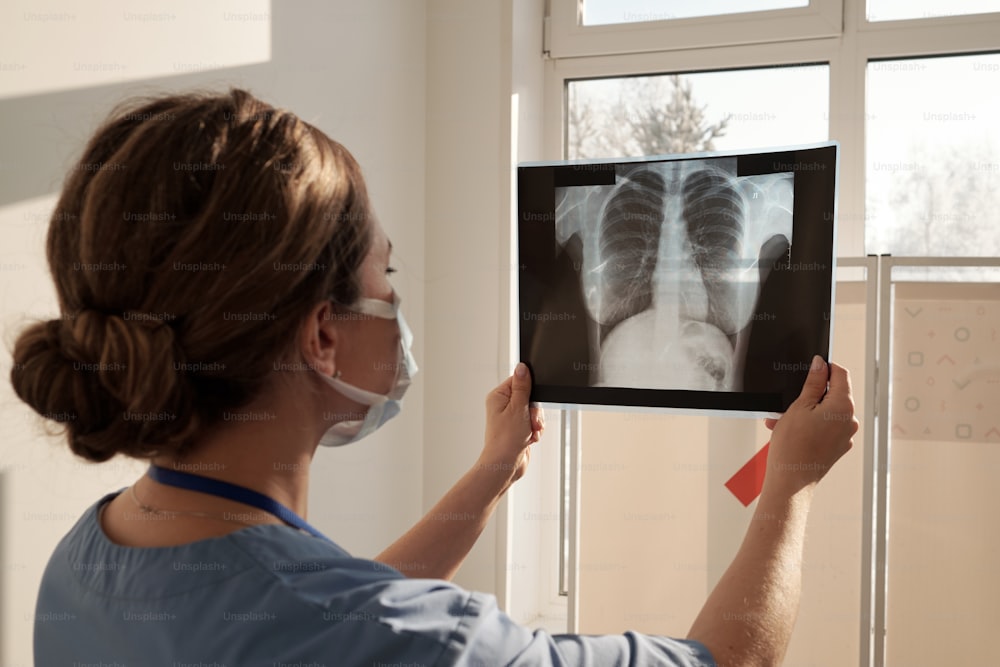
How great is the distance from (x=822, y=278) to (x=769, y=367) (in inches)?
6.1

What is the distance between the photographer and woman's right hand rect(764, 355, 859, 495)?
109 centimetres

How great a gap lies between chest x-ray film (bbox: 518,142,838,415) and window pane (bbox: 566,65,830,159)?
55.6 inches

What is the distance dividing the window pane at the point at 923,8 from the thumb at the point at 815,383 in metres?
1.82

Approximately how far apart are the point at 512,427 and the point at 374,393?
50cm

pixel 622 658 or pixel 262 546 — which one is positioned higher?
pixel 262 546

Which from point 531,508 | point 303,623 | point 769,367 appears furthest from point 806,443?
point 531,508

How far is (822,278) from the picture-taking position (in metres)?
1.36

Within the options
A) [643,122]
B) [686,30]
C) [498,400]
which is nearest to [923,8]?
[686,30]

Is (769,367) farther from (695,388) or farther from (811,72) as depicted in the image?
(811,72)

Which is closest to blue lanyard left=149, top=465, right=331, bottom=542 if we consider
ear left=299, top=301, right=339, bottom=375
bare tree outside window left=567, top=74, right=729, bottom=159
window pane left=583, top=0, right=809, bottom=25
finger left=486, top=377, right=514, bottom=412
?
ear left=299, top=301, right=339, bottom=375

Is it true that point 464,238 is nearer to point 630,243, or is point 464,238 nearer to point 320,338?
point 630,243

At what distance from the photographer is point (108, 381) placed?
80 cm

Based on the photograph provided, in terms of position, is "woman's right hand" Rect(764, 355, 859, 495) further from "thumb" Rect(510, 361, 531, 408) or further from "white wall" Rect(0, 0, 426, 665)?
"white wall" Rect(0, 0, 426, 665)

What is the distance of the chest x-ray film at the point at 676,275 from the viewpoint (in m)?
1.39
